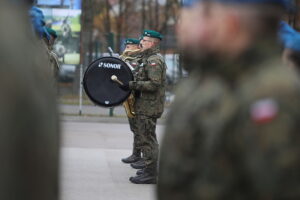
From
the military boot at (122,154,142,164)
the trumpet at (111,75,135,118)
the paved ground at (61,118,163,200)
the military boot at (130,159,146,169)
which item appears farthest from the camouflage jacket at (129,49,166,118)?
the military boot at (122,154,142,164)

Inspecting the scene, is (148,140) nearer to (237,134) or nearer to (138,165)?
(138,165)

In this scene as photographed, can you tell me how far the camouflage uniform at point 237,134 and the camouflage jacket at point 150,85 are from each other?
6.47 meters

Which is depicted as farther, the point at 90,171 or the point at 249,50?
the point at 90,171

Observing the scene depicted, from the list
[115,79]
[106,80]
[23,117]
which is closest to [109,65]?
[106,80]

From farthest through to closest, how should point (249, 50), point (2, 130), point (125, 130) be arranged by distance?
1. point (125, 130)
2. point (249, 50)
3. point (2, 130)

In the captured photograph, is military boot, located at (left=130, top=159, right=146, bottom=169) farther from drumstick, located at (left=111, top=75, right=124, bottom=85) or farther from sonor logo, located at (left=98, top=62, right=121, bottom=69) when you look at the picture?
sonor logo, located at (left=98, top=62, right=121, bottom=69)

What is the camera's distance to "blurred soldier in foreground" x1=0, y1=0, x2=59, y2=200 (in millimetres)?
1641

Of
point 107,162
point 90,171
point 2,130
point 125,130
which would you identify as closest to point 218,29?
point 2,130

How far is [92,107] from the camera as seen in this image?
17562 mm

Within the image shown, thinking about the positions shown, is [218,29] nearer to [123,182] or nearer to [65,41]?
[123,182]

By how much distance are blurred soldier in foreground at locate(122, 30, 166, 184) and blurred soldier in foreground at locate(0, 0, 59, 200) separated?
680 cm

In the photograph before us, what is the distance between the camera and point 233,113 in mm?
1923

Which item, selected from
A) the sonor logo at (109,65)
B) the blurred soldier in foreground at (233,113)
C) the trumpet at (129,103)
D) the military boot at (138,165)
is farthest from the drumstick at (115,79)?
the blurred soldier in foreground at (233,113)

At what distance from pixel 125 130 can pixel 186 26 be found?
488 inches
